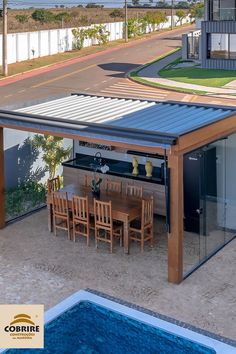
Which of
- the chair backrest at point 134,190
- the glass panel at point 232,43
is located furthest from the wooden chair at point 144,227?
the glass panel at point 232,43

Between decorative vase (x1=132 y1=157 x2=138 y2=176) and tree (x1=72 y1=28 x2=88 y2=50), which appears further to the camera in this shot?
tree (x1=72 y1=28 x2=88 y2=50)

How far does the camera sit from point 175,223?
405 inches

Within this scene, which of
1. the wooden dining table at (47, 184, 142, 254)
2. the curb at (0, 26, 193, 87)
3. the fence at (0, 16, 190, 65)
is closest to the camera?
the wooden dining table at (47, 184, 142, 254)

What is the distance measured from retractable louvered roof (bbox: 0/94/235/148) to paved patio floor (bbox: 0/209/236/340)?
2594 millimetres

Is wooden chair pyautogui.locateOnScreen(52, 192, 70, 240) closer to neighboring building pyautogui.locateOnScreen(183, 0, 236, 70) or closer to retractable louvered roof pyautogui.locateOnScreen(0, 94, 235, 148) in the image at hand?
retractable louvered roof pyautogui.locateOnScreen(0, 94, 235, 148)

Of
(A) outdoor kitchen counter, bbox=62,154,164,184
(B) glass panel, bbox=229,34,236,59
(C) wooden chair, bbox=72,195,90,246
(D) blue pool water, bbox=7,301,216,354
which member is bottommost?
(D) blue pool water, bbox=7,301,216,354


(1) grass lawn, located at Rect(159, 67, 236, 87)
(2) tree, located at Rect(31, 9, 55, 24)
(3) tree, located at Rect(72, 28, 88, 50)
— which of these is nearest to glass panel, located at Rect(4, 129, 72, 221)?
(1) grass lawn, located at Rect(159, 67, 236, 87)

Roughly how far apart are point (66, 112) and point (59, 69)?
3284 cm

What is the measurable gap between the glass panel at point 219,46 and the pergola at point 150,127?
1138 inches

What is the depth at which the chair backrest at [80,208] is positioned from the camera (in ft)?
39.4

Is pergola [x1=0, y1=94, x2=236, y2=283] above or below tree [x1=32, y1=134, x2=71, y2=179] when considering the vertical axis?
above

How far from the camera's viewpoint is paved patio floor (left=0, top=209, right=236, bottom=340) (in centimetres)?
948

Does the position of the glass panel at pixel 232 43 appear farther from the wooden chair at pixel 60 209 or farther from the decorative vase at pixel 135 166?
the wooden chair at pixel 60 209

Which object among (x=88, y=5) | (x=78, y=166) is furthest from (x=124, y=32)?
(x=88, y=5)
